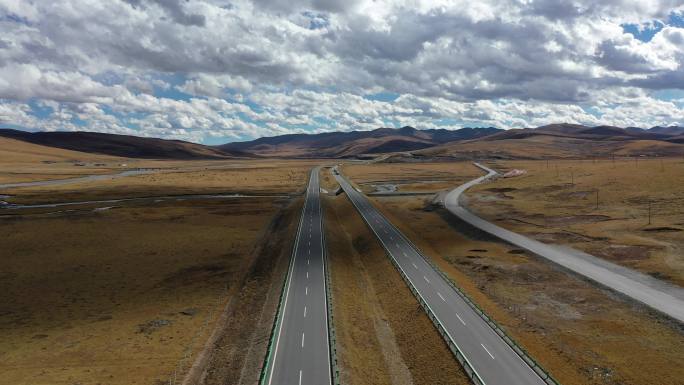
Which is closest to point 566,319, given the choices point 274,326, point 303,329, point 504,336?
point 504,336

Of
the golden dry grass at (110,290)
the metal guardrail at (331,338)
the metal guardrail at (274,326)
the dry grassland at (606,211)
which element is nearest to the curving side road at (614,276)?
the dry grassland at (606,211)

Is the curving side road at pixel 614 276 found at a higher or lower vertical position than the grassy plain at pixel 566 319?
higher

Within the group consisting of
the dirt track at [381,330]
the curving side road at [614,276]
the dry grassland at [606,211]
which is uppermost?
the dry grassland at [606,211]

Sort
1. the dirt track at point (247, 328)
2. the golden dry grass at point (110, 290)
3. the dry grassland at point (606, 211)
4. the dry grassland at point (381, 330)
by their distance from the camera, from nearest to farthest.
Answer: the dirt track at point (247, 328)
the dry grassland at point (381, 330)
the golden dry grass at point (110, 290)
the dry grassland at point (606, 211)

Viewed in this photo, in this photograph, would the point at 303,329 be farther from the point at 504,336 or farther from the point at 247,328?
the point at 504,336

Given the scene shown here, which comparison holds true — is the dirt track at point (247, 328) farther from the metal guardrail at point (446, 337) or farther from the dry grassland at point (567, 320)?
the dry grassland at point (567, 320)

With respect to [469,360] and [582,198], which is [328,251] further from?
[582,198]

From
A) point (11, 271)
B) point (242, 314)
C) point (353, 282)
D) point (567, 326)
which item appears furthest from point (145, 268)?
→ point (567, 326)
